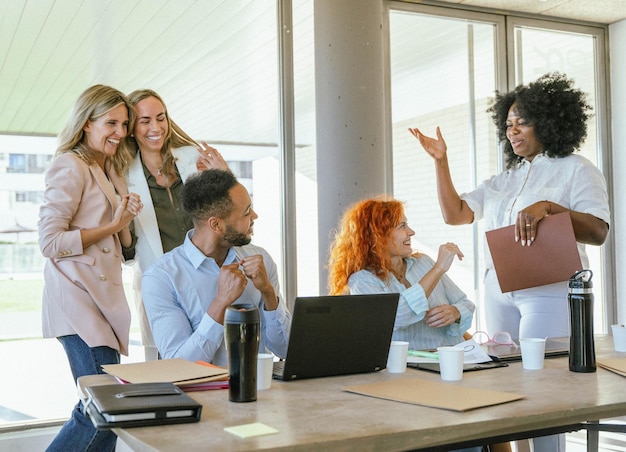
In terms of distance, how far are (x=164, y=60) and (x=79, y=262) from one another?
1478 mm

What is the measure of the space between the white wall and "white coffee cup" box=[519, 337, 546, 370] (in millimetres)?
3640

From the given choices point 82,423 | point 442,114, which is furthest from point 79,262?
point 442,114

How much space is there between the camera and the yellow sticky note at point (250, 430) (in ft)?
4.26

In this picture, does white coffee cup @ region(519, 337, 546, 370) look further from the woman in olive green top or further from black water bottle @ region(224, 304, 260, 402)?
the woman in olive green top

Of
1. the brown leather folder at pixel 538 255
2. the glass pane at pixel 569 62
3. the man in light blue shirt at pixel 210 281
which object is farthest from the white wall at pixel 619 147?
the man in light blue shirt at pixel 210 281

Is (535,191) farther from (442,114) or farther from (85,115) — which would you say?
(85,115)

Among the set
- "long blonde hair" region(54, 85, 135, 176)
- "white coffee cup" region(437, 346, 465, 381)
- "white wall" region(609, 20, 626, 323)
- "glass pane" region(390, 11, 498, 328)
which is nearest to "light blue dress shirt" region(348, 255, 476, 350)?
"white coffee cup" region(437, 346, 465, 381)

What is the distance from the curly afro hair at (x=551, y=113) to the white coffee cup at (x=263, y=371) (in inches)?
81.8

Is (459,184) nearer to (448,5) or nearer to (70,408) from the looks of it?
(448,5)

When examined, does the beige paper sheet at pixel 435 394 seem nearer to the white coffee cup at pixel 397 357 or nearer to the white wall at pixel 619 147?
the white coffee cup at pixel 397 357

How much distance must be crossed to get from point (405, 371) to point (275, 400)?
0.47 metres

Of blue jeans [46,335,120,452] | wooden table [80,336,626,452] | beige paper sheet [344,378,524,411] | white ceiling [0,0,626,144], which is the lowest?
blue jeans [46,335,120,452]

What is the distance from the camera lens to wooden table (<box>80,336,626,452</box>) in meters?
1.29

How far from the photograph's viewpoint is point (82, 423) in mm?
2514
